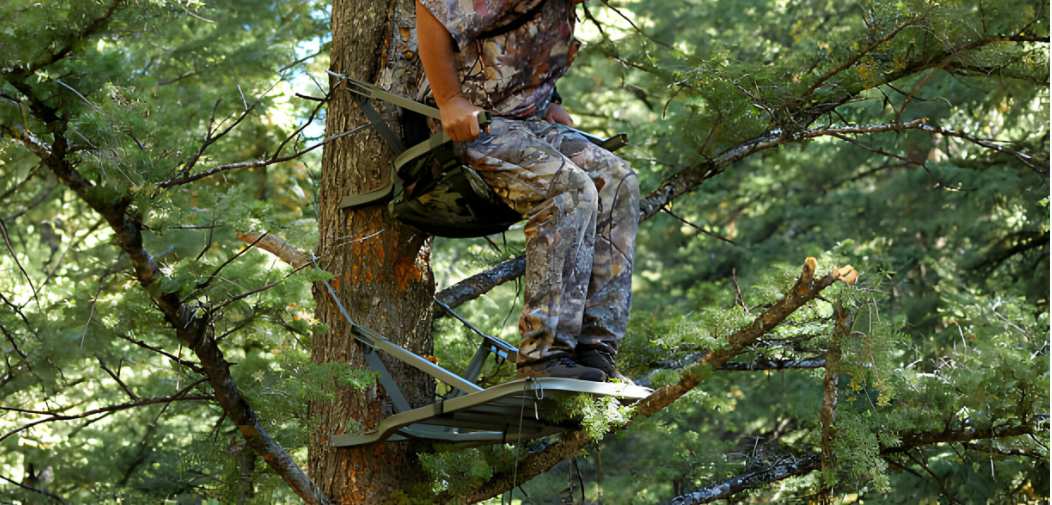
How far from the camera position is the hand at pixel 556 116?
4.00m

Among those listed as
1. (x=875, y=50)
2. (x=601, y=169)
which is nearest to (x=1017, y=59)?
(x=875, y=50)

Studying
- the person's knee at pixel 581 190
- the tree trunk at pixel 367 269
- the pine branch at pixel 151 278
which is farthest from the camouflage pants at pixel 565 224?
the pine branch at pixel 151 278

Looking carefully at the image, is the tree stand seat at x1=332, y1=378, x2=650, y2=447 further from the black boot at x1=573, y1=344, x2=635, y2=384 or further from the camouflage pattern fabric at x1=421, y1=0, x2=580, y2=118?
the camouflage pattern fabric at x1=421, y1=0, x2=580, y2=118

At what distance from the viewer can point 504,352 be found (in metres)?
4.46

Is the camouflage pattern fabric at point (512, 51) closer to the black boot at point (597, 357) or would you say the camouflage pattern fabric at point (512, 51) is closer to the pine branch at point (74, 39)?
the black boot at point (597, 357)

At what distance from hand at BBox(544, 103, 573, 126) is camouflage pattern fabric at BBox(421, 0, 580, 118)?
0.52 feet

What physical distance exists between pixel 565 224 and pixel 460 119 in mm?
A: 475

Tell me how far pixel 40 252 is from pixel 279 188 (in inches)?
122

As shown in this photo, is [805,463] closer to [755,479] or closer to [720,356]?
[755,479]

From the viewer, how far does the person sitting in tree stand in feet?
11.3

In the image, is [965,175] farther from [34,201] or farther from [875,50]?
[34,201]

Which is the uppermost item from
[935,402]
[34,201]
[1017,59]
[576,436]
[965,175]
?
[34,201]

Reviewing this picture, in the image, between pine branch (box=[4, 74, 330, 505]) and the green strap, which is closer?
pine branch (box=[4, 74, 330, 505])

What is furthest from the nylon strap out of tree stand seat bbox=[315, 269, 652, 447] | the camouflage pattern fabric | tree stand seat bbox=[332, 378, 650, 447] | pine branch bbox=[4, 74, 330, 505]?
pine branch bbox=[4, 74, 330, 505]
